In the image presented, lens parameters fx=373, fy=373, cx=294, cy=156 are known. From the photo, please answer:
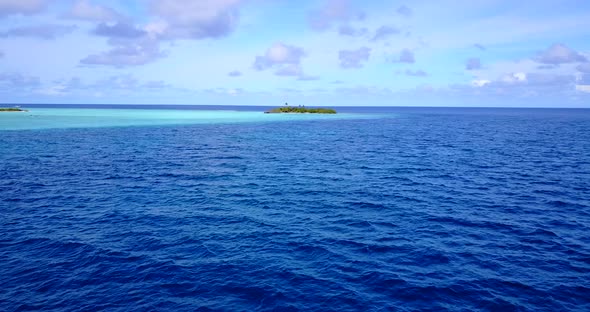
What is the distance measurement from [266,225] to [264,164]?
2581 cm

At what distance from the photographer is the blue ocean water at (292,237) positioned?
19031 mm

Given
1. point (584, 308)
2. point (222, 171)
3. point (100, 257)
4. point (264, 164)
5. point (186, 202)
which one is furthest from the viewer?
point (264, 164)

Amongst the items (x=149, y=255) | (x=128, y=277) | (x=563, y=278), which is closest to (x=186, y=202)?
(x=149, y=255)

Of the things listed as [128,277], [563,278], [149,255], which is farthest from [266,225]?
[563,278]

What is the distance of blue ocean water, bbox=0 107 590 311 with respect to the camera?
749 inches

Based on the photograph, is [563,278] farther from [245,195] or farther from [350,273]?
[245,195]

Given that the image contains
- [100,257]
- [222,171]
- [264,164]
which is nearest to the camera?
[100,257]

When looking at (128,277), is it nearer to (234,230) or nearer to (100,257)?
(100,257)

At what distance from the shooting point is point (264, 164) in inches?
2133

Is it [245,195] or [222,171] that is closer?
[245,195]

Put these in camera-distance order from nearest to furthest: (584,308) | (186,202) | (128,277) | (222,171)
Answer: (584,308)
(128,277)
(186,202)
(222,171)

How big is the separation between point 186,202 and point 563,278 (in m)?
28.6

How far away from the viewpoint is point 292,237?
2645 centimetres

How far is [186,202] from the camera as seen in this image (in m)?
34.5
